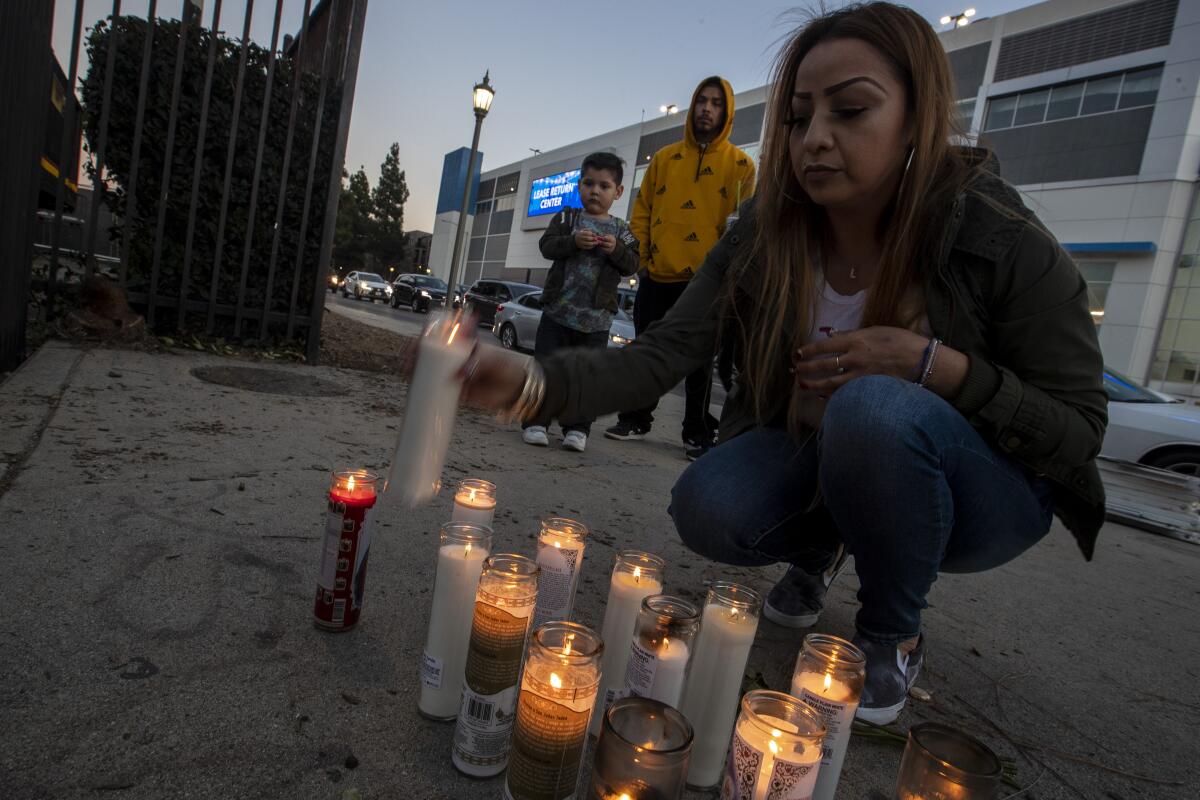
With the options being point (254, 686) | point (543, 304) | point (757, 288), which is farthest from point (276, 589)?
point (543, 304)

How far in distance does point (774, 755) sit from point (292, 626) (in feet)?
3.85

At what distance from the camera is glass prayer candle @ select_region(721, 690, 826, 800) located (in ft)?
3.16

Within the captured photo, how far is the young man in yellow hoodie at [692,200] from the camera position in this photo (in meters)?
4.35

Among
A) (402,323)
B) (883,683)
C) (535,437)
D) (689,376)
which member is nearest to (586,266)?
(689,376)

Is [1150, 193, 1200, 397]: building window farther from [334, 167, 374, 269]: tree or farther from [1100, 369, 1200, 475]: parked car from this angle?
[334, 167, 374, 269]: tree

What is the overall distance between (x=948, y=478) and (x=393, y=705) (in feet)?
4.49

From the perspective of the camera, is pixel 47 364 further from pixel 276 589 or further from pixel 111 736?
pixel 111 736

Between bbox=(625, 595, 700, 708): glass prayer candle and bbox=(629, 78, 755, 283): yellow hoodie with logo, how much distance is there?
329cm

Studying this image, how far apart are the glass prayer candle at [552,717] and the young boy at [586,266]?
3153 millimetres

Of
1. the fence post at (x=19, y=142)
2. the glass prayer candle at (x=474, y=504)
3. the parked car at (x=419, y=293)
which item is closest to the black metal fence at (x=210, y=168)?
the fence post at (x=19, y=142)

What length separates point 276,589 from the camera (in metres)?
1.76

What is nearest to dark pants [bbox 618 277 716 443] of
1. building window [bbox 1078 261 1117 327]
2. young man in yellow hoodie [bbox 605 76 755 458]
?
A: young man in yellow hoodie [bbox 605 76 755 458]

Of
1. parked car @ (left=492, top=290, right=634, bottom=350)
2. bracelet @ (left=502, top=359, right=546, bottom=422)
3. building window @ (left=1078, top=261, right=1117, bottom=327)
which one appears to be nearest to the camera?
bracelet @ (left=502, top=359, right=546, bottom=422)

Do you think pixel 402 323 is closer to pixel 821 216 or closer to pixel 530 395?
pixel 821 216
